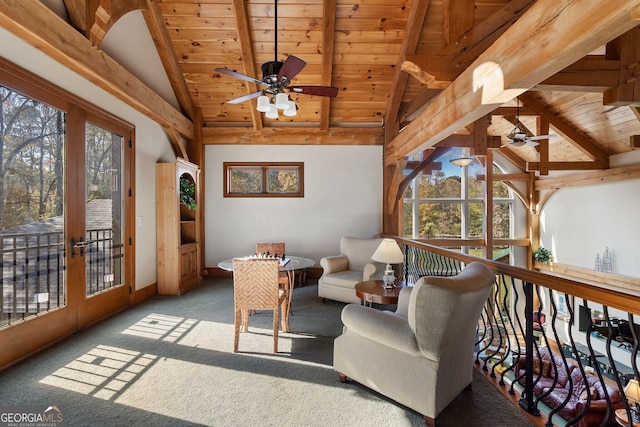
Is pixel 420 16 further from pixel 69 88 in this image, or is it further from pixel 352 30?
pixel 69 88

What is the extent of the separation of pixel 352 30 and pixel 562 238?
7.16 meters

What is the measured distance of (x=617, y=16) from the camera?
4.45 feet

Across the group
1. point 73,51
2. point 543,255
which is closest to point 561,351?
point 73,51

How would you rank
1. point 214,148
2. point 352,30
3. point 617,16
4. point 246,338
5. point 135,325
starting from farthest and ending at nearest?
point 214,148 < point 352,30 < point 135,325 < point 246,338 < point 617,16

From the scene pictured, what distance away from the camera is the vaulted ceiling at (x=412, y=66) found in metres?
1.99

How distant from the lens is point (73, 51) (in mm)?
2930

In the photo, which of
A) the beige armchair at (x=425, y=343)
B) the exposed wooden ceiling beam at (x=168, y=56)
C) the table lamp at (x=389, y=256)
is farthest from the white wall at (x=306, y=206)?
the beige armchair at (x=425, y=343)

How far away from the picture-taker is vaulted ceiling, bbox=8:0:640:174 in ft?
6.54

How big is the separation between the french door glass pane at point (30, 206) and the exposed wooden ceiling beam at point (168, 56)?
2.09m

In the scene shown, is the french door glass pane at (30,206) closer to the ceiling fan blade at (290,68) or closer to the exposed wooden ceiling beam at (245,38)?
the ceiling fan blade at (290,68)

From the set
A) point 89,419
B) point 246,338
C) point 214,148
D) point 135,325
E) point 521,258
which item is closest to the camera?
point 89,419

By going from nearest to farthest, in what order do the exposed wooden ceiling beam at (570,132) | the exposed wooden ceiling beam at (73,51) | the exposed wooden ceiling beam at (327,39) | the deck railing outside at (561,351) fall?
the deck railing outside at (561,351) < the exposed wooden ceiling beam at (73,51) < the exposed wooden ceiling beam at (327,39) < the exposed wooden ceiling beam at (570,132)

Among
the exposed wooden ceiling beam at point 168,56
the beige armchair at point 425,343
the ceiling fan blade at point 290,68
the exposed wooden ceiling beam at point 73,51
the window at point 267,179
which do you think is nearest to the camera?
the beige armchair at point 425,343

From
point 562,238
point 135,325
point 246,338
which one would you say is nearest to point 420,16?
point 246,338
